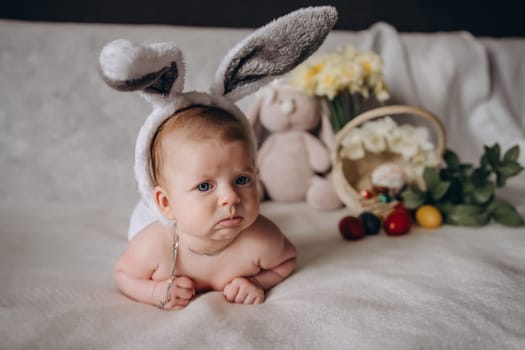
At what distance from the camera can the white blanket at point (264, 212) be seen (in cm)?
75

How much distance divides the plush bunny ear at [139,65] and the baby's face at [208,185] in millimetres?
105

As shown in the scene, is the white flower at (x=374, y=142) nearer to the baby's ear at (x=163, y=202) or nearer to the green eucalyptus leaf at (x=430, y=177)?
the green eucalyptus leaf at (x=430, y=177)

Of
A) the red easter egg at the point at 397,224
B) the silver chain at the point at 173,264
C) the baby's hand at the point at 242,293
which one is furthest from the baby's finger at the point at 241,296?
the red easter egg at the point at 397,224

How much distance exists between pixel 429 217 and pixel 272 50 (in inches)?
28.5

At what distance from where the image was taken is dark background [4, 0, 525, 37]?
1.83 m

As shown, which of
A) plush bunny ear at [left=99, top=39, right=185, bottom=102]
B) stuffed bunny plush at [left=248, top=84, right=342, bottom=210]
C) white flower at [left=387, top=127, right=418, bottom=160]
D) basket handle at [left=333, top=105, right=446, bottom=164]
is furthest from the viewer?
stuffed bunny plush at [left=248, top=84, right=342, bottom=210]

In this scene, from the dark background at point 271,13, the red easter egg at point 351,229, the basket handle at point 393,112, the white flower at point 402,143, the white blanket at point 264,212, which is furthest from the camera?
the dark background at point 271,13

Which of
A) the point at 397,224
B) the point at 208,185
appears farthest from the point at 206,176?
the point at 397,224

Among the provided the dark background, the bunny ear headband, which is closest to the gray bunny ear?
the bunny ear headband

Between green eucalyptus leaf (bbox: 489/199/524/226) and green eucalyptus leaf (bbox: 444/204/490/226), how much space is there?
2 cm

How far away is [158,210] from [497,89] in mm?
1620

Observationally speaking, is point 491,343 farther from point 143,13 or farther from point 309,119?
point 143,13

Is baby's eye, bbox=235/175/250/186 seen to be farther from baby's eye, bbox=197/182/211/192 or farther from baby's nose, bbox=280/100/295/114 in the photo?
baby's nose, bbox=280/100/295/114

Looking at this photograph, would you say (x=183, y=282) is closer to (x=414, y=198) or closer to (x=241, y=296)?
(x=241, y=296)
